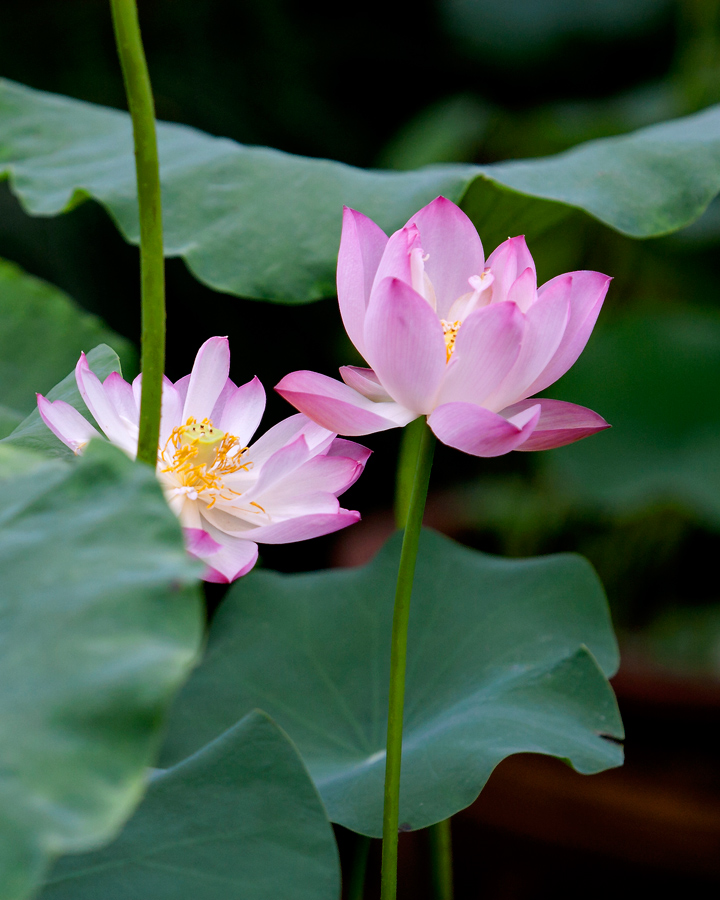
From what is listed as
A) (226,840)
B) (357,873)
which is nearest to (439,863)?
(357,873)

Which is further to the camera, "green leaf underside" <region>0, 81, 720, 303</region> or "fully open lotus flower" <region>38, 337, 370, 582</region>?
"green leaf underside" <region>0, 81, 720, 303</region>

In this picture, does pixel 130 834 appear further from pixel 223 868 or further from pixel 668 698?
pixel 668 698

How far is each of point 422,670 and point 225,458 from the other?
0.23 meters

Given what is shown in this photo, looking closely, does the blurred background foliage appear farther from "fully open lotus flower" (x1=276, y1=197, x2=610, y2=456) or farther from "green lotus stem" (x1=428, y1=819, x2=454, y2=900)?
"fully open lotus flower" (x1=276, y1=197, x2=610, y2=456)

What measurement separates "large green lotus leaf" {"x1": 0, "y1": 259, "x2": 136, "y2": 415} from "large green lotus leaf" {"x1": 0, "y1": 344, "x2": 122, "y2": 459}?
268mm

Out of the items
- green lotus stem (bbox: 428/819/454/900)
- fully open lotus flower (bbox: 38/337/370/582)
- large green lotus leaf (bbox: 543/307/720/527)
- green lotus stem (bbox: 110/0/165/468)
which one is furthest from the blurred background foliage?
green lotus stem (bbox: 110/0/165/468)

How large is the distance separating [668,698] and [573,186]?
0.70 metres

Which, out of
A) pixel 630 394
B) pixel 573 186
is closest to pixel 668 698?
pixel 630 394

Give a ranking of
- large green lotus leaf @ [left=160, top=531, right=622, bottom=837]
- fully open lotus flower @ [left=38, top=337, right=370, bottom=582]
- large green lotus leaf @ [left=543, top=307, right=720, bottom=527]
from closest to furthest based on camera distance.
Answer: fully open lotus flower @ [left=38, top=337, right=370, bottom=582], large green lotus leaf @ [left=160, top=531, right=622, bottom=837], large green lotus leaf @ [left=543, top=307, right=720, bottom=527]

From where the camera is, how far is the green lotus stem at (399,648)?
1.03 feet

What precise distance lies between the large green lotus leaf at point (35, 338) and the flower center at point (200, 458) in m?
0.31

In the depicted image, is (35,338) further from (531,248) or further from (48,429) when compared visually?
(531,248)

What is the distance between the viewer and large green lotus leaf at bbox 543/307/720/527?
126 cm

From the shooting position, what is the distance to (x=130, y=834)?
33cm
